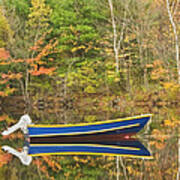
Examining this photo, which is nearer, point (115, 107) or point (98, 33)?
point (115, 107)

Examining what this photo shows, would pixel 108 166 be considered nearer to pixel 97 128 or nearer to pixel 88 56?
pixel 97 128

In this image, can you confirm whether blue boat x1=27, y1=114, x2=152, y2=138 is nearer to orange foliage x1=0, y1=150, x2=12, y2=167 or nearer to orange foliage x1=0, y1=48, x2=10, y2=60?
orange foliage x1=0, y1=150, x2=12, y2=167

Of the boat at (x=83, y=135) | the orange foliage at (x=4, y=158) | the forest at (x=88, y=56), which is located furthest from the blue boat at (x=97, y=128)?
the forest at (x=88, y=56)

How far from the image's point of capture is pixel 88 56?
Result: 24.0 m

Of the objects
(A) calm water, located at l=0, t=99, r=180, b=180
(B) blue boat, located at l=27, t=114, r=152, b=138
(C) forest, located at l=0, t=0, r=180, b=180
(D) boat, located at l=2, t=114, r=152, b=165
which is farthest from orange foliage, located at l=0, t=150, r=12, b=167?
(C) forest, located at l=0, t=0, r=180, b=180

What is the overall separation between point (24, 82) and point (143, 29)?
24.4 ft

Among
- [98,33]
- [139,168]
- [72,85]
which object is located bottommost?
[139,168]

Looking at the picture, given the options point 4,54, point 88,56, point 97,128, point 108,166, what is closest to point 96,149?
point 97,128

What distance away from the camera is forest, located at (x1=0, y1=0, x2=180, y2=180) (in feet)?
71.3

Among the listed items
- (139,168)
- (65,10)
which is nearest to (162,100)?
(65,10)

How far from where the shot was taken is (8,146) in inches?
441

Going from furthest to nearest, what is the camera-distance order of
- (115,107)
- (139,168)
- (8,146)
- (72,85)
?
(72,85), (115,107), (8,146), (139,168)

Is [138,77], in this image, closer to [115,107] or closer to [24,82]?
[115,107]

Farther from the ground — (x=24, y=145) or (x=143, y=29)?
(x=143, y=29)
